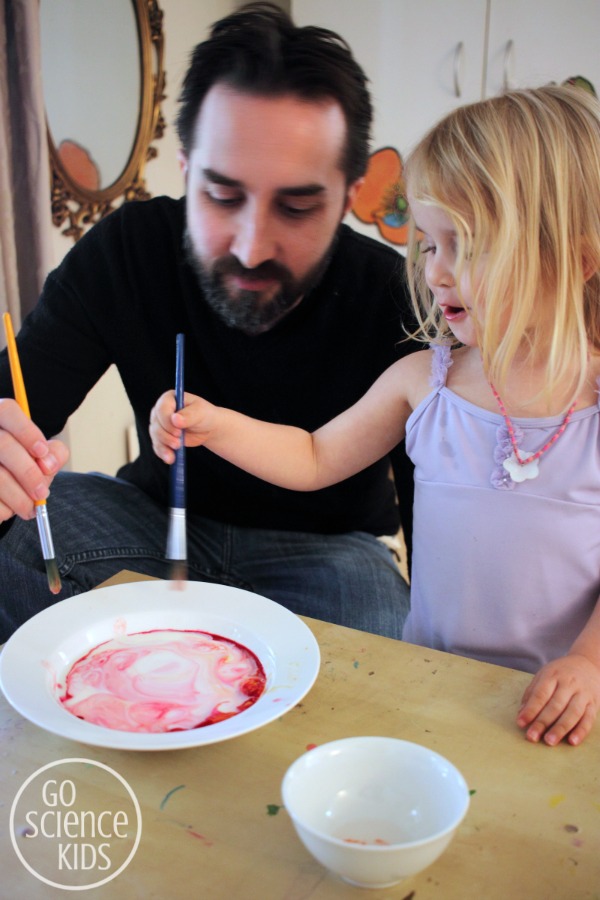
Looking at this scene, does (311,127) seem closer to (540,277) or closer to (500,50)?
(540,277)

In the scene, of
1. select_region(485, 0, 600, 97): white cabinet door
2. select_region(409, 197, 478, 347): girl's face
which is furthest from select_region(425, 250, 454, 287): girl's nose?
select_region(485, 0, 600, 97): white cabinet door

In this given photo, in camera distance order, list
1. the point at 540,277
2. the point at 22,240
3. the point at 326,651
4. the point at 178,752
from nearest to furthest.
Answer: the point at 178,752 → the point at 326,651 → the point at 540,277 → the point at 22,240

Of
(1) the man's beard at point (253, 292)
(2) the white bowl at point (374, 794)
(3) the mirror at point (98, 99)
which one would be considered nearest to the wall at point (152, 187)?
(3) the mirror at point (98, 99)

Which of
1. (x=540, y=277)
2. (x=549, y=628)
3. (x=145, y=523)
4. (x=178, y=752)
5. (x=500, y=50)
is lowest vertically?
(x=145, y=523)

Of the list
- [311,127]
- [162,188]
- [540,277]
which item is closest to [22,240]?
[162,188]

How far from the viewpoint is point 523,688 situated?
2.56ft

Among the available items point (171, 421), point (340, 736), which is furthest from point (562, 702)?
point (171, 421)

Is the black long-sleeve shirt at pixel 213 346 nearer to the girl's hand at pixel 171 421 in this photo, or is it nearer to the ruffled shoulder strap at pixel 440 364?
the ruffled shoulder strap at pixel 440 364

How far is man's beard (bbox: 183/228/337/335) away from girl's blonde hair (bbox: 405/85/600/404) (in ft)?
1.57

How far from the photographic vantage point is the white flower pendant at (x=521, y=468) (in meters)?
0.99

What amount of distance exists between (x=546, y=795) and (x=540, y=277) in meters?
0.61

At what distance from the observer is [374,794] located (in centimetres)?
57

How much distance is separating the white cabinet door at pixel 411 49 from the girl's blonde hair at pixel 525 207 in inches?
75.5

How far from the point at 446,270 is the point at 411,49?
2125 millimetres
